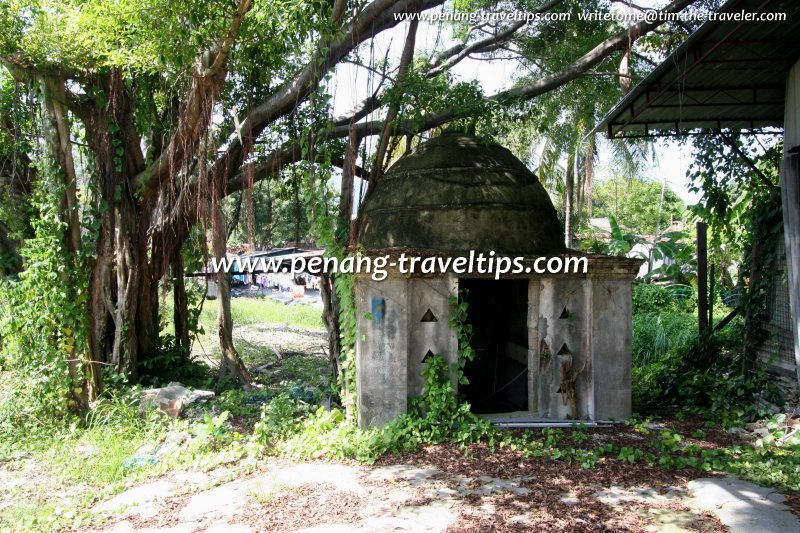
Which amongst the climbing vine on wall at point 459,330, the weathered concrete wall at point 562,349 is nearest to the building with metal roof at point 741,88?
the weathered concrete wall at point 562,349

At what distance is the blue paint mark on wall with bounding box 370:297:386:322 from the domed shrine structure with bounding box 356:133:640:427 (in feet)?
0.04

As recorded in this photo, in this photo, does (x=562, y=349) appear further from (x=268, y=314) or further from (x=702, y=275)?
(x=268, y=314)

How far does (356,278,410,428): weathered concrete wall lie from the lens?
7.39m

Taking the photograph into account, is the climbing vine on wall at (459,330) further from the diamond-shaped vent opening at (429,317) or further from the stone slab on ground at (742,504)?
the stone slab on ground at (742,504)

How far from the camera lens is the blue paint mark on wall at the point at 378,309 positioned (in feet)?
24.3

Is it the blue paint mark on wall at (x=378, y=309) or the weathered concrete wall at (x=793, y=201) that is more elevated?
the weathered concrete wall at (x=793, y=201)

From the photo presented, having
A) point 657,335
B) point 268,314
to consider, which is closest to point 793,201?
point 657,335

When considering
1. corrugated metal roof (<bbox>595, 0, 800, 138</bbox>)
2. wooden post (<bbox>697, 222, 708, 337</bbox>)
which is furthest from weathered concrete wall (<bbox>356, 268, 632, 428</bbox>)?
wooden post (<bbox>697, 222, 708, 337</bbox>)

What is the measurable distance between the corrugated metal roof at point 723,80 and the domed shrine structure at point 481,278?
2042 mm

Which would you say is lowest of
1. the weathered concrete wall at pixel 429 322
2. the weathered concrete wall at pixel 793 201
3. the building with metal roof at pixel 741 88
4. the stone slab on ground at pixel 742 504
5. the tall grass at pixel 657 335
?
the stone slab on ground at pixel 742 504

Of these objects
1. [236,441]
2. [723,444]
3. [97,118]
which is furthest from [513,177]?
[97,118]

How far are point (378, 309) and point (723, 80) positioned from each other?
5.49 meters

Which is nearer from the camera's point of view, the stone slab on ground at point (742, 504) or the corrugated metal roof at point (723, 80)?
the stone slab on ground at point (742, 504)

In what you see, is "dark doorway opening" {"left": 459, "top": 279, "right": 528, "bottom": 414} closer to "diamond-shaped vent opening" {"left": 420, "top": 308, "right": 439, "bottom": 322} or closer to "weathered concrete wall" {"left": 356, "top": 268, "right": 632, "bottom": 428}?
"weathered concrete wall" {"left": 356, "top": 268, "right": 632, "bottom": 428}
